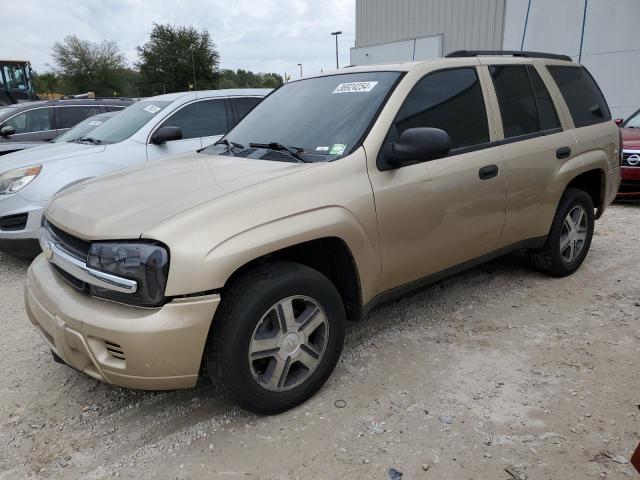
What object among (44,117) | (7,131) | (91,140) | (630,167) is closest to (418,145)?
(91,140)

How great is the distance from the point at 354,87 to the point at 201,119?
336 cm

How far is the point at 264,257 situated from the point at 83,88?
55.2 metres

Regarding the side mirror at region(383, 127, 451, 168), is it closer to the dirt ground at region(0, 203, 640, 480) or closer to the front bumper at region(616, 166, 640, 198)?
the dirt ground at region(0, 203, 640, 480)

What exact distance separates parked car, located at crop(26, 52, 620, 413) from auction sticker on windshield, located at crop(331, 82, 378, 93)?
1 centimetres

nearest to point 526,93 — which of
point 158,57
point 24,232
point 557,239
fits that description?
point 557,239

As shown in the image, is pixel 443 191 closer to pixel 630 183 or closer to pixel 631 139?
pixel 630 183

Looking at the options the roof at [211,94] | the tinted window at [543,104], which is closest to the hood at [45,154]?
the roof at [211,94]

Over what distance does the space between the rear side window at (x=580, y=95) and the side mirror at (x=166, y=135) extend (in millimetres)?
3583

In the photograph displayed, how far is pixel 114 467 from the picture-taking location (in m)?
2.29

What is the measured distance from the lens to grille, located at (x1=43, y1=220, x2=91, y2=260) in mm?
2369

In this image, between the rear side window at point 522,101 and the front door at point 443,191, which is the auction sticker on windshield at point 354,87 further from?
the rear side window at point 522,101

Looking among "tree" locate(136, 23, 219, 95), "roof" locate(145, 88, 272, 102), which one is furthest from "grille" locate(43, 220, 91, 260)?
Answer: "tree" locate(136, 23, 219, 95)

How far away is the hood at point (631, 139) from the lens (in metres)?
6.96

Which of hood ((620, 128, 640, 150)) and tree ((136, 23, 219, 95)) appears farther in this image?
tree ((136, 23, 219, 95))
